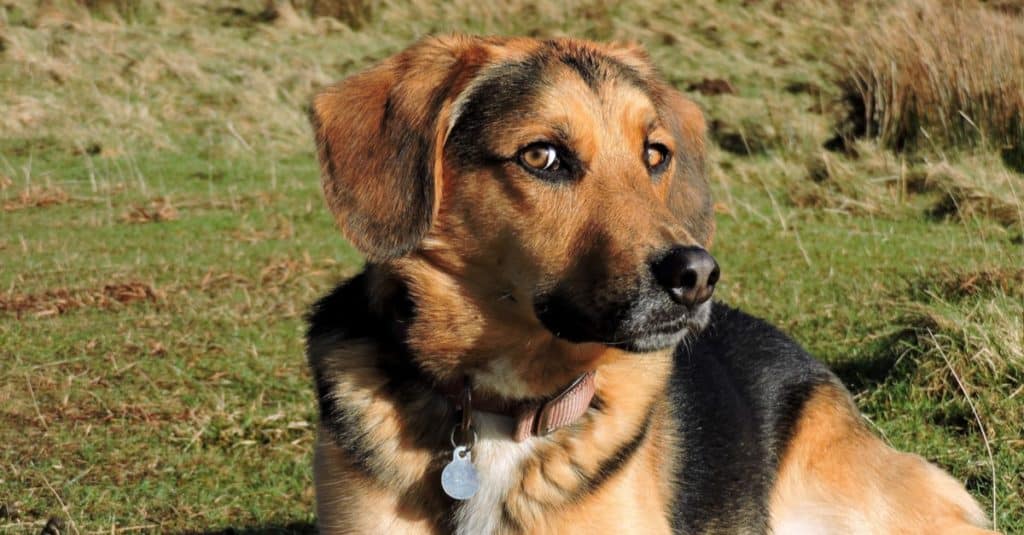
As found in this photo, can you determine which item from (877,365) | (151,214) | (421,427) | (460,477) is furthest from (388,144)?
(151,214)

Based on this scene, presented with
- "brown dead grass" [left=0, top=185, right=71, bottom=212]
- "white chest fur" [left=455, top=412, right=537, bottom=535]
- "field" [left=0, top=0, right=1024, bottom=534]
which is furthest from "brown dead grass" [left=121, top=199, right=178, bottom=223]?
"white chest fur" [left=455, top=412, right=537, bottom=535]

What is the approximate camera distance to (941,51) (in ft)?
39.8

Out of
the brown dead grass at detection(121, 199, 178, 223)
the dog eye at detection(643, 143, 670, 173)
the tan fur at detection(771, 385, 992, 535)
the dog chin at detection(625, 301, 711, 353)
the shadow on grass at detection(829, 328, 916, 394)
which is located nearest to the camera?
the dog chin at detection(625, 301, 711, 353)

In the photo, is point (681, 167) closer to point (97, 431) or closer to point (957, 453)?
Result: point (957, 453)

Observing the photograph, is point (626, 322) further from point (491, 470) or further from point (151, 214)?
point (151, 214)

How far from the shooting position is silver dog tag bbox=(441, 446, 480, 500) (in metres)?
3.35

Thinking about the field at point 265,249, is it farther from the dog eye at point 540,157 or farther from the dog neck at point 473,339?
the dog eye at point 540,157

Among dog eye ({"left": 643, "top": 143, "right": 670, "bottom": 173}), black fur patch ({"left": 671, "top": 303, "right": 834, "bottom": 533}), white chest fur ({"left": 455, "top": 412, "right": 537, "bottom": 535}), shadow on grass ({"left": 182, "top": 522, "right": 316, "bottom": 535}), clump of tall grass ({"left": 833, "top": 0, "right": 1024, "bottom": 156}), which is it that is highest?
dog eye ({"left": 643, "top": 143, "right": 670, "bottom": 173})

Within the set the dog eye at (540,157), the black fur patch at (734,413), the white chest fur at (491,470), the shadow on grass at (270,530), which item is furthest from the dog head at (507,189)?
the shadow on grass at (270,530)

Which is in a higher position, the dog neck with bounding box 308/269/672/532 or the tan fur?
the dog neck with bounding box 308/269/672/532

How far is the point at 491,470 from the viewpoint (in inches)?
138

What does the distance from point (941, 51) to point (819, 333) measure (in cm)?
614

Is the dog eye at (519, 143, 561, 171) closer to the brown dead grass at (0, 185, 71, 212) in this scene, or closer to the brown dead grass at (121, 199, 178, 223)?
the brown dead grass at (121, 199, 178, 223)

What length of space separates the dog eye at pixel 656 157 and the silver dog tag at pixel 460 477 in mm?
1151
